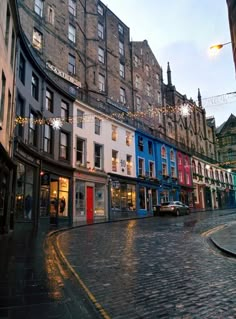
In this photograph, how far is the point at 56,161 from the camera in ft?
73.4

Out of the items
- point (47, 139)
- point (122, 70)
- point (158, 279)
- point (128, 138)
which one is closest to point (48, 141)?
point (47, 139)

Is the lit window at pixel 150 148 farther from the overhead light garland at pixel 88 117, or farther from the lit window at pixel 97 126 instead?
the lit window at pixel 97 126

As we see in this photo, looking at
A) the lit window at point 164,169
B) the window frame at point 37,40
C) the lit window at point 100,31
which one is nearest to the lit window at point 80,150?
the window frame at point 37,40

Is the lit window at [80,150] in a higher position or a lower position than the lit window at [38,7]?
lower

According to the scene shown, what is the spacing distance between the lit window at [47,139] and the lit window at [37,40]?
6669 millimetres

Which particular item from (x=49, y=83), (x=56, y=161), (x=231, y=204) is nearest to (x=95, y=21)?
(x=49, y=83)

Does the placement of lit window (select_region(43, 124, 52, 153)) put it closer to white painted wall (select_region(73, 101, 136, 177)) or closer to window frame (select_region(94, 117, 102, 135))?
white painted wall (select_region(73, 101, 136, 177))

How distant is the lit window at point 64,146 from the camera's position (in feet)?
79.1

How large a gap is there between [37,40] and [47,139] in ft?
27.2

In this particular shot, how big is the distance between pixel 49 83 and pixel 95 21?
13.9 meters

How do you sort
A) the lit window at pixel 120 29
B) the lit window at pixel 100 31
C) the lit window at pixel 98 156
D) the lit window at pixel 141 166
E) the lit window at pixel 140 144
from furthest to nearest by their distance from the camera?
the lit window at pixel 120 29 → the lit window at pixel 140 144 → the lit window at pixel 141 166 → the lit window at pixel 100 31 → the lit window at pixel 98 156

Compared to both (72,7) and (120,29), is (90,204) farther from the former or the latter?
(120,29)

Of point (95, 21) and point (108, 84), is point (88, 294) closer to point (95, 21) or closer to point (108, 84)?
point (108, 84)

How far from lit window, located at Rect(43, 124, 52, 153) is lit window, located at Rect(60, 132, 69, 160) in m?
1.71
